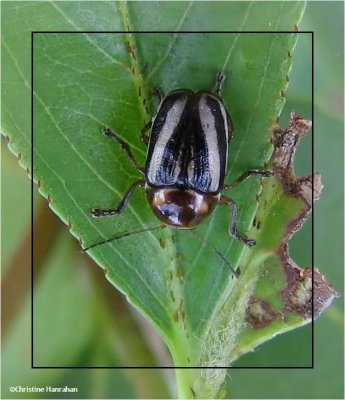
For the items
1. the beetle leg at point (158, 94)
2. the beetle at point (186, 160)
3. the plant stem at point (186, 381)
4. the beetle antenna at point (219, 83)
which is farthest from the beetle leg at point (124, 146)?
the plant stem at point (186, 381)

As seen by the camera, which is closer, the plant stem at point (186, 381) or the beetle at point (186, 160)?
the beetle at point (186, 160)

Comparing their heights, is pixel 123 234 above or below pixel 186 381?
above

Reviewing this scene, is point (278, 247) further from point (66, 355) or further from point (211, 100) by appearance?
point (66, 355)

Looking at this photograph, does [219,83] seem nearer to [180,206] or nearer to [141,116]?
[141,116]

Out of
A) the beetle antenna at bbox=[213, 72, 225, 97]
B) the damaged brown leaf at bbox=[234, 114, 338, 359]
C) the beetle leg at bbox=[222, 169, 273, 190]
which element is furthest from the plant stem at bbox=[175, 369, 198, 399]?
the beetle antenna at bbox=[213, 72, 225, 97]

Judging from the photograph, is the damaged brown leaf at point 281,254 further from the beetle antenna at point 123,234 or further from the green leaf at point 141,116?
the beetle antenna at point 123,234

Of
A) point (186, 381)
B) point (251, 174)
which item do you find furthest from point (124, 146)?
point (186, 381)

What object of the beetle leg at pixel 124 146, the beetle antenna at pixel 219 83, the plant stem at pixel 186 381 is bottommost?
the plant stem at pixel 186 381

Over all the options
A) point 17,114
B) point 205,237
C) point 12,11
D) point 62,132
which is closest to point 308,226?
point 205,237
